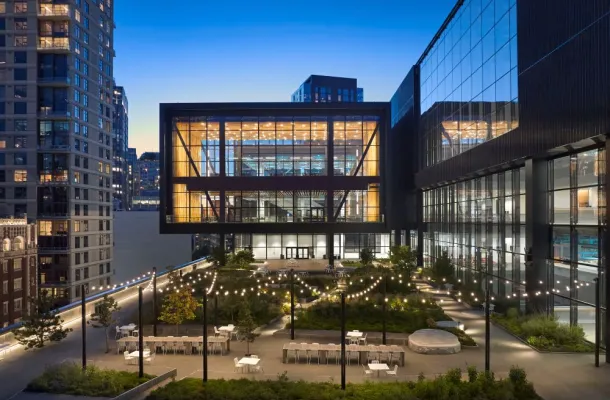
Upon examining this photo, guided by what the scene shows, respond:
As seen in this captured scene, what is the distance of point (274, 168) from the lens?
63969mm

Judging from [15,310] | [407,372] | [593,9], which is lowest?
[15,310]

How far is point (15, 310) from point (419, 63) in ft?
172

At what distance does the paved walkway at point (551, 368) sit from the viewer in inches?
732

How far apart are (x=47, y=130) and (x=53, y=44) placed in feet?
40.7

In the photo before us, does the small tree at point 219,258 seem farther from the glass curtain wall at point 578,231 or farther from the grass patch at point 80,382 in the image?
the grass patch at point 80,382

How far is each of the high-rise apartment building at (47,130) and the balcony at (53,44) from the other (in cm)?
13

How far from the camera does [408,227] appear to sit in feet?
222

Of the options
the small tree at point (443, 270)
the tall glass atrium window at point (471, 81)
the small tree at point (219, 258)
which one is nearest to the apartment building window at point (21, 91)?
the small tree at point (219, 258)

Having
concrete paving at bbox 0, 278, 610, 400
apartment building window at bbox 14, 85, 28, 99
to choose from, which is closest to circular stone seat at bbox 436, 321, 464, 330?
concrete paving at bbox 0, 278, 610, 400

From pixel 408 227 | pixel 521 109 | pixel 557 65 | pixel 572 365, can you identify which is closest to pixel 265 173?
pixel 408 227

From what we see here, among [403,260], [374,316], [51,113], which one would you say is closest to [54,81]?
[51,113]

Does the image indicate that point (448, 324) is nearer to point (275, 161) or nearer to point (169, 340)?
point (169, 340)

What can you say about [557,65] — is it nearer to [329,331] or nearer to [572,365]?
[572,365]

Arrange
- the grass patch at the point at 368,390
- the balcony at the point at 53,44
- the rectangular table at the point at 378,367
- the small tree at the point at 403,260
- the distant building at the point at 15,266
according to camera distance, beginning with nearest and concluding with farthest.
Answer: the grass patch at the point at 368,390, the rectangular table at the point at 378,367, the small tree at the point at 403,260, the distant building at the point at 15,266, the balcony at the point at 53,44
